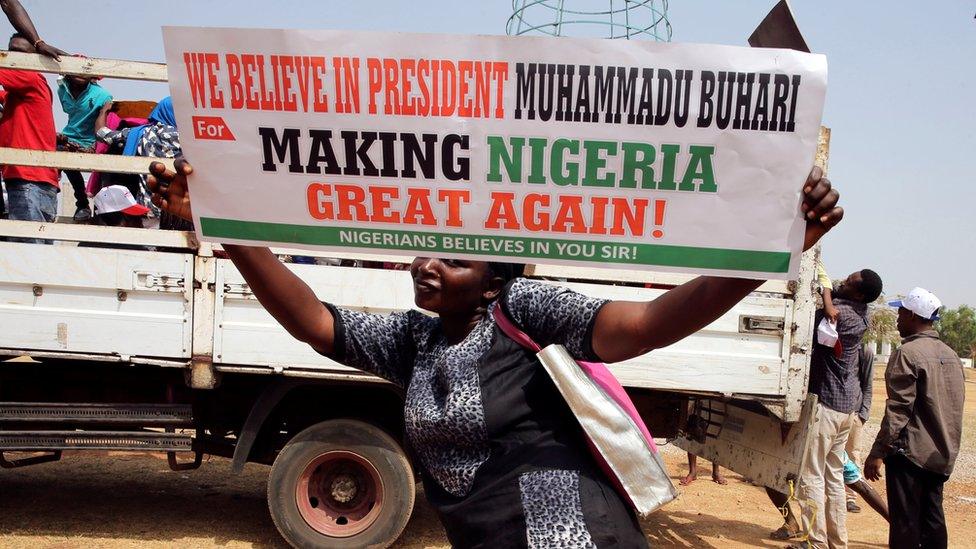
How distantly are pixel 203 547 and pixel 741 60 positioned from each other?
498cm

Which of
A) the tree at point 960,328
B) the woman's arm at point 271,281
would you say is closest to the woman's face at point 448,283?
the woman's arm at point 271,281

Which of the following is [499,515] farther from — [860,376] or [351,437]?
[860,376]

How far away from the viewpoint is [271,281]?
7.09ft

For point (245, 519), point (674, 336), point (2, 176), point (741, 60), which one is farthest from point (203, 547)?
point (741, 60)

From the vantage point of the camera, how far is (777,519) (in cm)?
725

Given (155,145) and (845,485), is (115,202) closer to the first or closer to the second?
(155,145)

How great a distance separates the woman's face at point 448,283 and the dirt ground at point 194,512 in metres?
3.97

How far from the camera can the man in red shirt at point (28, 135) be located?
5332 mm

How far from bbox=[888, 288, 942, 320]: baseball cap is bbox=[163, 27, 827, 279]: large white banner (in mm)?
4272

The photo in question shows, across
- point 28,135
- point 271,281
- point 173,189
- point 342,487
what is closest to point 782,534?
point 342,487

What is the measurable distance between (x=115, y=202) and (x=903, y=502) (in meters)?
5.16

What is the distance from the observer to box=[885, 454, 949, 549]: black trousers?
536 centimetres

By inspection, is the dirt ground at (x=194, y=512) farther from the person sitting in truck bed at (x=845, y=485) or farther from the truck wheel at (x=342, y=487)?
the truck wheel at (x=342, y=487)

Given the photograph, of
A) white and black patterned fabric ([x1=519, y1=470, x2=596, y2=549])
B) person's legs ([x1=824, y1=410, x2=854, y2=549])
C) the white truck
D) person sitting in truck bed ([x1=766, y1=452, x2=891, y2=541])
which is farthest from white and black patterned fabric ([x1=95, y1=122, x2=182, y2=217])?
person's legs ([x1=824, y1=410, x2=854, y2=549])
